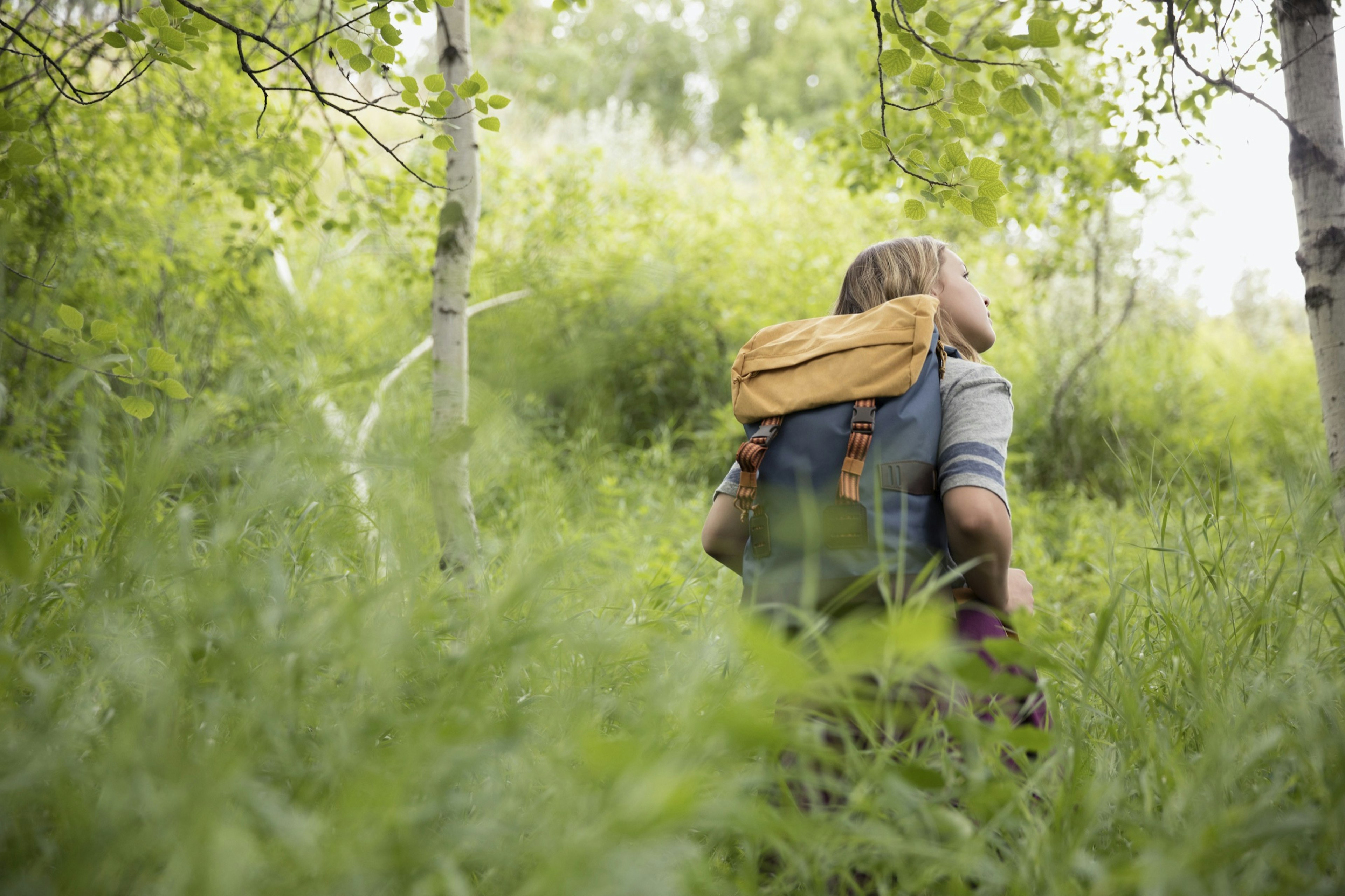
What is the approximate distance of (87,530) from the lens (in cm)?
174

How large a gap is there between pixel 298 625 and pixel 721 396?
542cm

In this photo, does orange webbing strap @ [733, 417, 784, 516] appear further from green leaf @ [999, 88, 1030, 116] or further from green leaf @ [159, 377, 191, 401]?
green leaf @ [159, 377, 191, 401]

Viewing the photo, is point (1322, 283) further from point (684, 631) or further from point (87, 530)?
point (87, 530)

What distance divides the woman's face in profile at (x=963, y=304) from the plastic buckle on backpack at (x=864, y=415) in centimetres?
41

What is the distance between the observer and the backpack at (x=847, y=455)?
1360 millimetres

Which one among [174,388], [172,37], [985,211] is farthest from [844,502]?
[172,37]

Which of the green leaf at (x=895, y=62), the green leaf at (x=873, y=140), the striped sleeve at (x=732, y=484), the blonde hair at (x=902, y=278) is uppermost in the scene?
the green leaf at (x=895, y=62)

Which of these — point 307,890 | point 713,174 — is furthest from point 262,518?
point 713,174

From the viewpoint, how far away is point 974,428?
140cm

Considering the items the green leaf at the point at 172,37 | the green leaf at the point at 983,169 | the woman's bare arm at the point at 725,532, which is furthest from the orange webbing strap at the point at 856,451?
the green leaf at the point at 172,37

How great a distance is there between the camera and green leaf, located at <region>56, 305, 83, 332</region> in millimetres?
1372

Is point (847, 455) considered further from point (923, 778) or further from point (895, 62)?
point (895, 62)

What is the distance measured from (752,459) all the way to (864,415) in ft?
0.72

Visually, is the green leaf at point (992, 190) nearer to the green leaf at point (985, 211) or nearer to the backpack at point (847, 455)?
the green leaf at point (985, 211)
